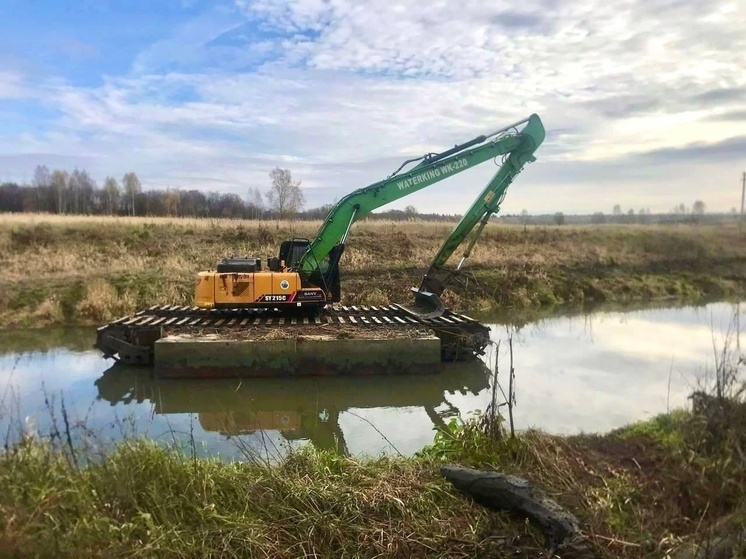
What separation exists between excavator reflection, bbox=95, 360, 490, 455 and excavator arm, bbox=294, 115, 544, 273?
2811mm

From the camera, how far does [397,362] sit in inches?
384

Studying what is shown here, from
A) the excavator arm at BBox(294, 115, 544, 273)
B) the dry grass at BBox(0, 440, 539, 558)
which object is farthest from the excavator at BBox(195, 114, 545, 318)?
the dry grass at BBox(0, 440, 539, 558)

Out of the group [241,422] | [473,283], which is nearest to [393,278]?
[473,283]

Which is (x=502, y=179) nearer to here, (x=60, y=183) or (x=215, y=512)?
(x=215, y=512)

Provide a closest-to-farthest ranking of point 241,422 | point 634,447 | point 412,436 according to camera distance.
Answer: point 634,447 < point 412,436 < point 241,422

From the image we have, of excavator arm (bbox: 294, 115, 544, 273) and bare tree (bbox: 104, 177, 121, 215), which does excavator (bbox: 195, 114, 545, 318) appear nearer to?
excavator arm (bbox: 294, 115, 544, 273)

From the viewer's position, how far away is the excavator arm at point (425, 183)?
36.4 ft

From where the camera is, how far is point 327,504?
12.1 ft

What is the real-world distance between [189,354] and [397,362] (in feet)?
11.7

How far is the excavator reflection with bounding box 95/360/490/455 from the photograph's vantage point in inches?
298

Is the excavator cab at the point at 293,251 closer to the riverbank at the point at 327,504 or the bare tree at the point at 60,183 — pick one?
the riverbank at the point at 327,504

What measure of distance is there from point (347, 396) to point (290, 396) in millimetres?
912

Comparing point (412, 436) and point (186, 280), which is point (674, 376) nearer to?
point (412, 436)

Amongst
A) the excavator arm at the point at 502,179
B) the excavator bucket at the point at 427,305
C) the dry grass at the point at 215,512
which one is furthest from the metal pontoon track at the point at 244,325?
the dry grass at the point at 215,512
